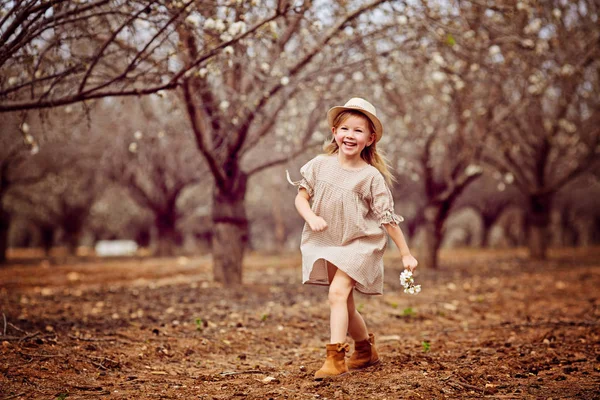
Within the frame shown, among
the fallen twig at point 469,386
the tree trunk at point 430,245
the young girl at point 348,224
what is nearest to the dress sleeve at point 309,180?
the young girl at point 348,224

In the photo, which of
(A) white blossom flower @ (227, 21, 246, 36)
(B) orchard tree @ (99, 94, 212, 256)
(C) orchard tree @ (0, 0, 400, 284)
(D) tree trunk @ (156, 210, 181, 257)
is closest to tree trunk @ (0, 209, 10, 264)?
(B) orchard tree @ (99, 94, 212, 256)

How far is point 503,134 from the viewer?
1577cm

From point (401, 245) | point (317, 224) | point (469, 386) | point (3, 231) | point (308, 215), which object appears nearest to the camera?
point (469, 386)

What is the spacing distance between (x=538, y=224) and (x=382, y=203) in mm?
14932

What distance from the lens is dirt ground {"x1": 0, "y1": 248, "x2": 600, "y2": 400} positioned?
3.71 metres

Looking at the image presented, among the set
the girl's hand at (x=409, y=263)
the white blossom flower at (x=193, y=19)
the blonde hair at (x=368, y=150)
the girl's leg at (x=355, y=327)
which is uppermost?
the white blossom flower at (x=193, y=19)

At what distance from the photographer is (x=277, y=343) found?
18.6 ft

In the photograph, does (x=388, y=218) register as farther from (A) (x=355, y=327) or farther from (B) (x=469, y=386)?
(B) (x=469, y=386)

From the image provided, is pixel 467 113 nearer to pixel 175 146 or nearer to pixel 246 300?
pixel 246 300

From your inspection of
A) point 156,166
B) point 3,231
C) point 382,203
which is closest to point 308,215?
point 382,203

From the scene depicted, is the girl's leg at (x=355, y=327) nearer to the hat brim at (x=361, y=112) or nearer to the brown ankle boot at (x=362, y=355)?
the brown ankle boot at (x=362, y=355)

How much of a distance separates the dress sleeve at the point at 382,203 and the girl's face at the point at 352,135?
0.86 feet

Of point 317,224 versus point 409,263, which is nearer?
point 317,224

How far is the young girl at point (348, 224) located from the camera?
13.4ft
